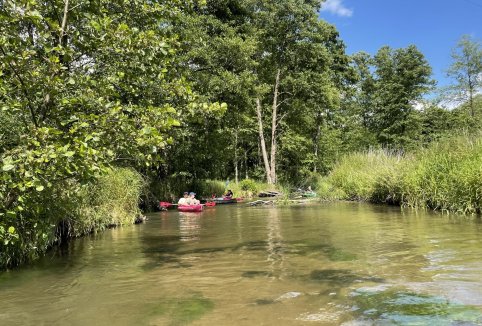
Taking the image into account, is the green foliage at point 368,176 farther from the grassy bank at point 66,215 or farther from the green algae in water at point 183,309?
the green algae in water at point 183,309

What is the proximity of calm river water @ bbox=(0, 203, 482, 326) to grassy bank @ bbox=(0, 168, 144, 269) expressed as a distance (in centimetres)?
44

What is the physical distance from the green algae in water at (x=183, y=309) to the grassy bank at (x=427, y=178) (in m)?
10.7

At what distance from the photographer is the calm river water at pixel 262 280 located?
17.6ft

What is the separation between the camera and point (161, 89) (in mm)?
7941

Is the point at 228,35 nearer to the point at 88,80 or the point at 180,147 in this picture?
the point at 180,147

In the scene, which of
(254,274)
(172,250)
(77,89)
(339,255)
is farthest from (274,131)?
(77,89)

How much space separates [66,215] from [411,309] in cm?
870

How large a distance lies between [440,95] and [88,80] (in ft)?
136

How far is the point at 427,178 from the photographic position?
16422mm

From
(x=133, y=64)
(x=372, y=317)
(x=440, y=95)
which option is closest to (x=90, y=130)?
(x=133, y=64)

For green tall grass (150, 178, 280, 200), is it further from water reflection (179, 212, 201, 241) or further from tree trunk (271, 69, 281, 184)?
water reflection (179, 212, 201, 241)

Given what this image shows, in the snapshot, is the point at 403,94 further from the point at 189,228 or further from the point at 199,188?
the point at 189,228

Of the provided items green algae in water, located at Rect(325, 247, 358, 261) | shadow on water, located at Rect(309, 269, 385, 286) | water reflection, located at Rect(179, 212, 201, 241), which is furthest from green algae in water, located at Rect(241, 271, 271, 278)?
water reflection, located at Rect(179, 212, 201, 241)

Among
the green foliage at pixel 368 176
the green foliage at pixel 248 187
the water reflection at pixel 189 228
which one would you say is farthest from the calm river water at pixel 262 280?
the green foliage at pixel 248 187
